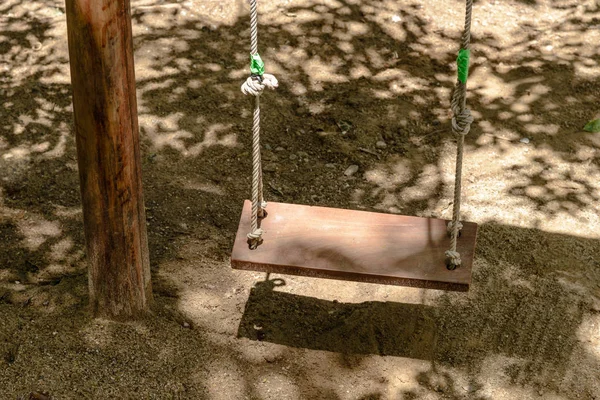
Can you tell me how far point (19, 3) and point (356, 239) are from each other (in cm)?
426

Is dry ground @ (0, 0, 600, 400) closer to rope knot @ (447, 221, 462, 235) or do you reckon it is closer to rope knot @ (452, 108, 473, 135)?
rope knot @ (447, 221, 462, 235)

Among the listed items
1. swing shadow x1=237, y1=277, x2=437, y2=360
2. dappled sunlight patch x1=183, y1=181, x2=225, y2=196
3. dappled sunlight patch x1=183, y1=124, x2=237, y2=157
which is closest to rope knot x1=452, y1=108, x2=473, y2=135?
swing shadow x1=237, y1=277, x2=437, y2=360

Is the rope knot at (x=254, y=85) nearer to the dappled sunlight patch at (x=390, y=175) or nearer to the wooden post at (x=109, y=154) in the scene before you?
the wooden post at (x=109, y=154)

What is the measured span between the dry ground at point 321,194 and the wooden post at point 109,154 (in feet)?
0.73

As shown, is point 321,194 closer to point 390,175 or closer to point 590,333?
point 390,175

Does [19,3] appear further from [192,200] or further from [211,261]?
[211,261]

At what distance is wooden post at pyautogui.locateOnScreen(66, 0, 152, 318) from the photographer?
295cm

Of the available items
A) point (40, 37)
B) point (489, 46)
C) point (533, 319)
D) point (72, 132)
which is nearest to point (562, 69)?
point (489, 46)

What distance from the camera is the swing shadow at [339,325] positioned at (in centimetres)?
367

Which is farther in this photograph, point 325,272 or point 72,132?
point 72,132

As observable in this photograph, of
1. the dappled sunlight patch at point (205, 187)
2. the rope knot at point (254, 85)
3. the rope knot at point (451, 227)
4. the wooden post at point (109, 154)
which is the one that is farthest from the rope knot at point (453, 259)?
the dappled sunlight patch at point (205, 187)

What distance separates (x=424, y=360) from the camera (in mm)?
3607

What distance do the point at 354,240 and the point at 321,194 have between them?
1.43m

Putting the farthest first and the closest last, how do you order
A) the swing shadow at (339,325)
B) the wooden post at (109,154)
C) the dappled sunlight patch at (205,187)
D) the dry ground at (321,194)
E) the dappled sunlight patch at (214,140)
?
the dappled sunlight patch at (214,140), the dappled sunlight patch at (205,187), the swing shadow at (339,325), the dry ground at (321,194), the wooden post at (109,154)
